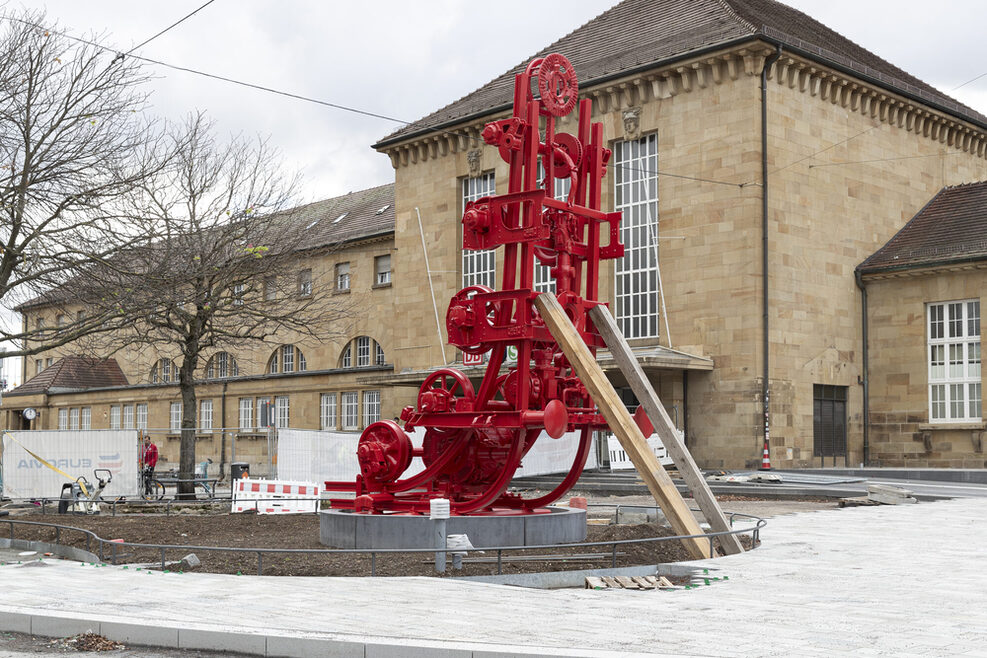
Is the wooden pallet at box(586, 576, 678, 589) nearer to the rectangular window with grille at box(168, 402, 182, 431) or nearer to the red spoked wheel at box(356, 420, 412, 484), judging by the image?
the red spoked wheel at box(356, 420, 412, 484)

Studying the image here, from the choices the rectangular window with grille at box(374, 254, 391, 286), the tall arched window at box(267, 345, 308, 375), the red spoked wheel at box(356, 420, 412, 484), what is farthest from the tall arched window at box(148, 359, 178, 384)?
the red spoked wheel at box(356, 420, 412, 484)

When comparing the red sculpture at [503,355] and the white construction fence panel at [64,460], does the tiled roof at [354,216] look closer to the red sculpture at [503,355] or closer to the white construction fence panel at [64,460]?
the white construction fence panel at [64,460]

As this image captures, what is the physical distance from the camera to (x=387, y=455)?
14016mm

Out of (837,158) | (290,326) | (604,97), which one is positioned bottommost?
(290,326)

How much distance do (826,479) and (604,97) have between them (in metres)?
15.3

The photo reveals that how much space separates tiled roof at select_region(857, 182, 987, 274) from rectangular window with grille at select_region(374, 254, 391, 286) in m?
23.0

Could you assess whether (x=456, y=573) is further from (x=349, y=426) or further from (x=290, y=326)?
(x=349, y=426)

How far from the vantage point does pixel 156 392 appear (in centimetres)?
6266

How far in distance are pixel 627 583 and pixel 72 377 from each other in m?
66.9

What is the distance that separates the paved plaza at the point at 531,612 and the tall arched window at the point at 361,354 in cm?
3915

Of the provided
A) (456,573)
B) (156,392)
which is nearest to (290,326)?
(456,573)

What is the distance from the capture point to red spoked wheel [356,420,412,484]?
551 inches

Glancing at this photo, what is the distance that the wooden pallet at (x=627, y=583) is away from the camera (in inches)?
404

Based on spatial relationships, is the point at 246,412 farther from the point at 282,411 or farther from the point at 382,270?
the point at 382,270
